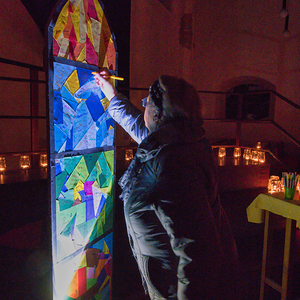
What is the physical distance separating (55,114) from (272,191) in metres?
1.97

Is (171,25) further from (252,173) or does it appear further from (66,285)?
(66,285)

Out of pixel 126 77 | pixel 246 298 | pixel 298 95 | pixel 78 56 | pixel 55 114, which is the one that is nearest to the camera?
pixel 55 114

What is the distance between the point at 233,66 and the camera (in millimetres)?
6258

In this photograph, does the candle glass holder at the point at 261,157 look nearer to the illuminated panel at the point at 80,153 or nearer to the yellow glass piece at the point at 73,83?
the illuminated panel at the point at 80,153

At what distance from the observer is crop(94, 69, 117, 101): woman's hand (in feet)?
4.84

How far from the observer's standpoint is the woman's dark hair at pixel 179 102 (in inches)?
39.4

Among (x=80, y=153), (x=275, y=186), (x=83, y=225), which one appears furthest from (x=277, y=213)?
(x=80, y=153)

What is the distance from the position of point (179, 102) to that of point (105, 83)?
64 cm

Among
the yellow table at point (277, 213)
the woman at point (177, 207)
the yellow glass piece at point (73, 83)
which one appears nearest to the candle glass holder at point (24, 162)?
the yellow glass piece at point (73, 83)

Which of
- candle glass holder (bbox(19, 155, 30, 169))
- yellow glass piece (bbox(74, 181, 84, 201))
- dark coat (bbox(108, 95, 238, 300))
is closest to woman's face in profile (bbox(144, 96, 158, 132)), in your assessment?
dark coat (bbox(108, 95, 238, 300))

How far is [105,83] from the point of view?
1495 mm

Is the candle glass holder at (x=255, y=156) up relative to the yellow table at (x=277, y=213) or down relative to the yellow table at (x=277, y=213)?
up

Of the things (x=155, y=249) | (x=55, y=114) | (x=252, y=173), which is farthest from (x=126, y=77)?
(x=155, y=249)

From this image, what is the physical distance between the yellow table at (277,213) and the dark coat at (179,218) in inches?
44.0
